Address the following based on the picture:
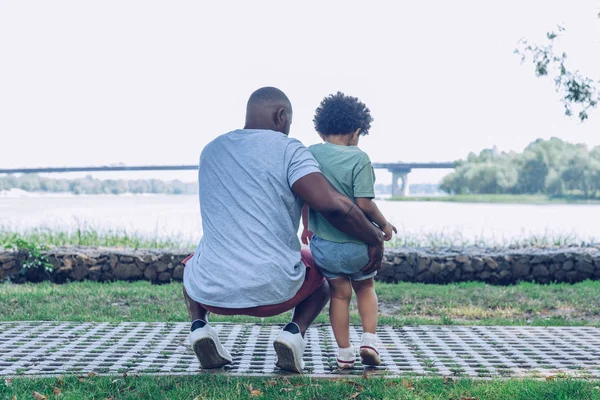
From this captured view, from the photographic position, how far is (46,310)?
6.00 metres

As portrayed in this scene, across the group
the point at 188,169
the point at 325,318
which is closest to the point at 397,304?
the point at 325,318

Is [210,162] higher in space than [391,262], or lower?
higher

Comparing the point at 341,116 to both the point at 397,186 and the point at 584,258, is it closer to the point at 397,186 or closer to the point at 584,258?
the point at 584,258

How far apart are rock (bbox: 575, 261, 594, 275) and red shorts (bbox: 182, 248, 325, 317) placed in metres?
6.30

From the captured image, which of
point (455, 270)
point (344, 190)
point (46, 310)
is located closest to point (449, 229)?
point (455, 270)

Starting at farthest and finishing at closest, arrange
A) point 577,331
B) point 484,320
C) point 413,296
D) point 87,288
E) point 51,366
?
1. point 87,288
2. point 413,296
3. point 484,320
4. point 577,331
5. point 51,366

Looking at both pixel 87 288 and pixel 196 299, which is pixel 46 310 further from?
pixel 196 299

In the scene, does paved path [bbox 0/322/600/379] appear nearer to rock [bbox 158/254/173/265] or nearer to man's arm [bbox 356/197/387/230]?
man's arm [bbox 356/197/387/230]

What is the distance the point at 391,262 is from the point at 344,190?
195 inches

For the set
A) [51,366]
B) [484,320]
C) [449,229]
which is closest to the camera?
[51,366]

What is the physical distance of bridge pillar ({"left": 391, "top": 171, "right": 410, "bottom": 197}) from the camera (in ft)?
112

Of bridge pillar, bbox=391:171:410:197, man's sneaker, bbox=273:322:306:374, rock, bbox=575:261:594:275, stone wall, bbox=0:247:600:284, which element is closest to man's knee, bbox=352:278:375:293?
man's sneaker, bbox=273:322:306:374

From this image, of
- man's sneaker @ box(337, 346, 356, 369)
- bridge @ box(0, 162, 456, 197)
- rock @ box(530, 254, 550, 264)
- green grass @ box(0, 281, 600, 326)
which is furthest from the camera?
bridge @ box(0, 162, 456, 197)

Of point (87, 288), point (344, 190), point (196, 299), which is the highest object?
point (344, 190)
